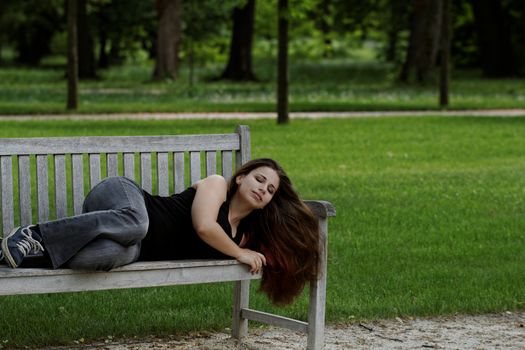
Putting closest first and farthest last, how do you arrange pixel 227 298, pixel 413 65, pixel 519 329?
1. pixel 519 329
2. pixel 227 298
3. pixel 413 65

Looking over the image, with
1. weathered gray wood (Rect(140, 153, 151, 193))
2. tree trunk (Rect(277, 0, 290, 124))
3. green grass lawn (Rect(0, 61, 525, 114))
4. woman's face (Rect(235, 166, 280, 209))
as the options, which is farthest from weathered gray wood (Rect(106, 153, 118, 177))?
green grass lawn (Rect(0, 61, 525, 114))

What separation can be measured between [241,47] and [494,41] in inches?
369

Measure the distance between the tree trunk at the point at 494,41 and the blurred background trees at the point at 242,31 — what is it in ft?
0.11

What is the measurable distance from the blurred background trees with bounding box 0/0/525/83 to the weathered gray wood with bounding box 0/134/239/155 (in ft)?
84.9

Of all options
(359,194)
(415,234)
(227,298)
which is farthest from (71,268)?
(359,194)

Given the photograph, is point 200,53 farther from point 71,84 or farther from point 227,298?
point 227,298

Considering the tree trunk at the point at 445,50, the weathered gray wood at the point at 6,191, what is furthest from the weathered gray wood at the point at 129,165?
the tree trunk at the point at 445,50

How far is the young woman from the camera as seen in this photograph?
525cm

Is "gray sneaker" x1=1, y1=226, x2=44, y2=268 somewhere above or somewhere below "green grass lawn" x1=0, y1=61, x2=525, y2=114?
above

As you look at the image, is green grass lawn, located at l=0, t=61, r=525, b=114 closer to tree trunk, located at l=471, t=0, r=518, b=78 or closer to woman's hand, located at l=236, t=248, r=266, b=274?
tree trunk, located at l=471, t=0, r=518, b=78

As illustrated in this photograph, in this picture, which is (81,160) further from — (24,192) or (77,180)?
(24,192)

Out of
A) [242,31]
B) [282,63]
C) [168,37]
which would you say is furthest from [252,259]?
[242,31]

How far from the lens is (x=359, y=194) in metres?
11.1

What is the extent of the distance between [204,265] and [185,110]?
15.9m
